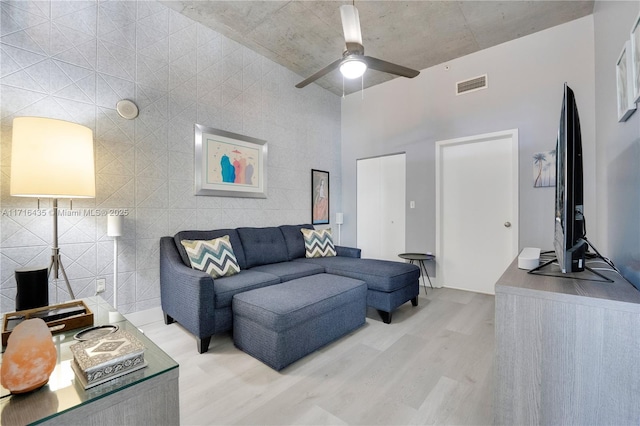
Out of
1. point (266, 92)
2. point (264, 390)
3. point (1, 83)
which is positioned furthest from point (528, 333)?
point (266, 92)

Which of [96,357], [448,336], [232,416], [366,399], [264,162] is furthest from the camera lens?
[264,162]

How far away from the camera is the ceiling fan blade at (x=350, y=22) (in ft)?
6.06

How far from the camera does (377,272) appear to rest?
8.86ft

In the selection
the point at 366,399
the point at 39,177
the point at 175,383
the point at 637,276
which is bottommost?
the point at 366,399

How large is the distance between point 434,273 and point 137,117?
153 inches

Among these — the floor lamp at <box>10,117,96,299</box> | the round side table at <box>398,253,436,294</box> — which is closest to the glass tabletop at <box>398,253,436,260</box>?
the round side table at <box>398,253,436,294</box>

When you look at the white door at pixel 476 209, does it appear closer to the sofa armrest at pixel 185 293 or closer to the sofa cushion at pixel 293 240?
the sofa cushion at pixel 293 240

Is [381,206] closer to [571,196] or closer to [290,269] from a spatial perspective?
[290,269]

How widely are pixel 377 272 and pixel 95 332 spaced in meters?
2.14

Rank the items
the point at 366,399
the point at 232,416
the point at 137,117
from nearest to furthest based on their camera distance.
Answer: the point at 232,416 → the point at 366,399 → the point at 137,117

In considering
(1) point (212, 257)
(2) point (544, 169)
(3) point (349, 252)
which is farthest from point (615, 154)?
(1) point (212, 257)

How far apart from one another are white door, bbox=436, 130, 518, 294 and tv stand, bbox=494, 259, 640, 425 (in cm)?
245

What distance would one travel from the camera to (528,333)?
1034 millimetres

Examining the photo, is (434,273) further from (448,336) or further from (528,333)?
(528,333)
